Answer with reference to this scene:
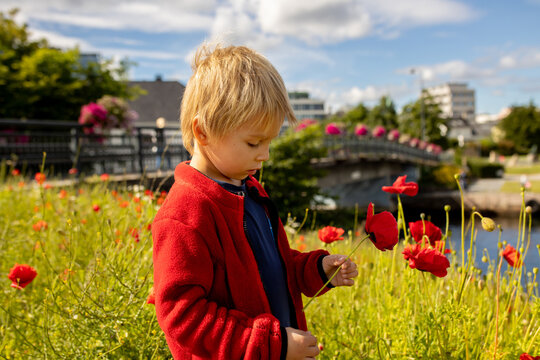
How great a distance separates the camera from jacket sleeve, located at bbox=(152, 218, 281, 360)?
1021 millimetres

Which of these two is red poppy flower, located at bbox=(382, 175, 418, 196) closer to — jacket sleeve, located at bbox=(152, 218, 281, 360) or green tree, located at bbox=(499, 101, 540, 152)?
jacket sleeve, located at bbox=(152, 218, 281, 360)

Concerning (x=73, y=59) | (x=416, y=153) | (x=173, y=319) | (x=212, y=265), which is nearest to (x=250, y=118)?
(x=212, y=265)

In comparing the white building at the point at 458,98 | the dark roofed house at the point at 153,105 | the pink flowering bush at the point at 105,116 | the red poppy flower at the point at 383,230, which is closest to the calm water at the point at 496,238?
the pink flowering bush at the point at 105,116

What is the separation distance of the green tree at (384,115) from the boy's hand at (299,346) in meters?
56.6

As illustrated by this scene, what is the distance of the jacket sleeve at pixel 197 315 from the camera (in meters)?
1.02

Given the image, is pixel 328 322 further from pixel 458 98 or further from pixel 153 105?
pixel 458 98

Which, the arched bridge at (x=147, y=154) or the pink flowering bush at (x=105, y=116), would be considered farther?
the pink flowering bush at (x=105, y=116)

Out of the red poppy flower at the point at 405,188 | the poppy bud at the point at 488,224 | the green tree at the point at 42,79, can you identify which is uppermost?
the green tree at the point at 42,79

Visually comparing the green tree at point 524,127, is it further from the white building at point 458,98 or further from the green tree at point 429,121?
the white building at point 458,98

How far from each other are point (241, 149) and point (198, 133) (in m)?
0.13

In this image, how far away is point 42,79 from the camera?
1439 cm

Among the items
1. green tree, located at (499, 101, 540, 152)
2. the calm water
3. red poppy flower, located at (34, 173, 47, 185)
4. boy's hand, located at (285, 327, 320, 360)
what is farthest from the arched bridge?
green tree, located at (499, 101, 540, 152)

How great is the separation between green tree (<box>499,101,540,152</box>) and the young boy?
64.0 m

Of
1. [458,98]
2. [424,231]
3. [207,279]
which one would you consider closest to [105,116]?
[424,231]
